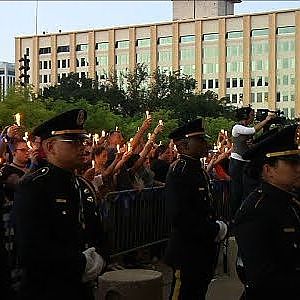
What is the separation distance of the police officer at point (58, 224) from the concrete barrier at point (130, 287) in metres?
2.14

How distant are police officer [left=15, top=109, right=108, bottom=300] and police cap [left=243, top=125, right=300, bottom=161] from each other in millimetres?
1071

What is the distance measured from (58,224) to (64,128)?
60 cm

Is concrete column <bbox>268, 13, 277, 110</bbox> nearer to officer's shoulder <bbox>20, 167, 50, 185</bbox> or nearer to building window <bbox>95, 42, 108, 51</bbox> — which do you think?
building window <bbox>95, 42, 108, 51</bbox>

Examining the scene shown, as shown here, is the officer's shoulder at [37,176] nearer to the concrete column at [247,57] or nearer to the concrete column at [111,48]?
the concrete column at [247,57]

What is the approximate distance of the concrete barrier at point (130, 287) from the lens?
20.7 ft

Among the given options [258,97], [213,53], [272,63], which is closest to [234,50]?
[213,53]

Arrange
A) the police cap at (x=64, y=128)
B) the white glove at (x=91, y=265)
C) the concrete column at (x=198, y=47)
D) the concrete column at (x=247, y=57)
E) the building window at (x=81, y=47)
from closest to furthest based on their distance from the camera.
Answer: the white glove at (x=91, y=265) < the police cap at (x=64, y=128) < the concrete column at (x=247, y=57) < the concrete column at (x=198, y=47) < the building window at (x=81, y=47)

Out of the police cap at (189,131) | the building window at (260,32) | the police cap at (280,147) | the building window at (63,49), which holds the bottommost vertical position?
the police cap at (280,147)

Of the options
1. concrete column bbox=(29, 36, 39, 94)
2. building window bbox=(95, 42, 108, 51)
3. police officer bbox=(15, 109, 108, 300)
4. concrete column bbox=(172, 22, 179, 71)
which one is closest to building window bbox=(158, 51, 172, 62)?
concrete column bbox=(172, 22, 179, 71)

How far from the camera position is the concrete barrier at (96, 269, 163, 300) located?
6309mm

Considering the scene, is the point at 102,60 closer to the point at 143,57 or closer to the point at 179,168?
the point at 143,57

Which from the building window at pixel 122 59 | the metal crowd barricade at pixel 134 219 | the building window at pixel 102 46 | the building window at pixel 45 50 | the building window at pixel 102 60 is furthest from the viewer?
the building window at pixel 45 50

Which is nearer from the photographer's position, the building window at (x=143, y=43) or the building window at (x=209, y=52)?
the building window at (x=209, y=52)

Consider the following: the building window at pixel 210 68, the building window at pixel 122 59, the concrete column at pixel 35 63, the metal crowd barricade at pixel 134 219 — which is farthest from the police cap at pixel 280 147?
the concrete column at pixel 35 63
